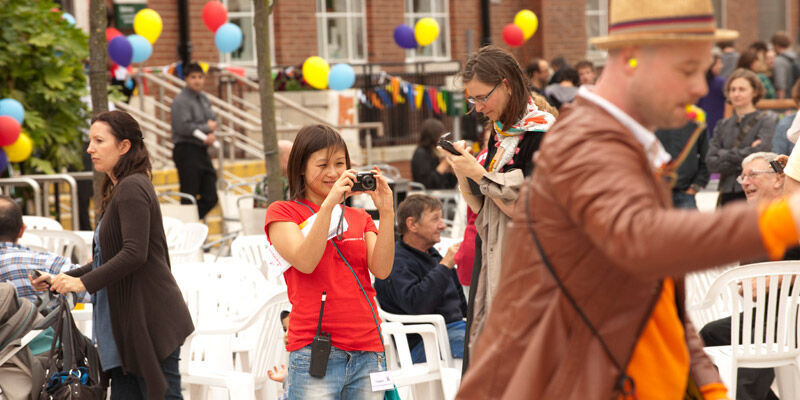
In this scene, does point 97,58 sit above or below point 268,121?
above

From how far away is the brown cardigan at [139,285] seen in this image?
169 inches

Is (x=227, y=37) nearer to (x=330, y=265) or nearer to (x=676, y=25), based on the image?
(x=330, y=265)

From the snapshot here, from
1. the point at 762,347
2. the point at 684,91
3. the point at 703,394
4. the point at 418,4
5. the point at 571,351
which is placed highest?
the point at 418,4

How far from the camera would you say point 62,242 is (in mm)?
A: 7074

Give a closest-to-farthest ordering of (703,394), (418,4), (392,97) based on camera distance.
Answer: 1. (703,394)
2. (392,97)
3. (418,4)

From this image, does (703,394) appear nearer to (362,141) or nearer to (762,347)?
(762,347)

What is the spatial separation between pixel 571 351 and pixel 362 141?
14737 mm

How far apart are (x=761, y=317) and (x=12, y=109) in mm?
6299

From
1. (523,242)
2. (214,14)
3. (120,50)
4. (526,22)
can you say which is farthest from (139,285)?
(526,22)

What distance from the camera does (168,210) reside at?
32.3ft

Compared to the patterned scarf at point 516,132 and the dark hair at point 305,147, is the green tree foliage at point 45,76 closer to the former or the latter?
the dark hair at point 305,147

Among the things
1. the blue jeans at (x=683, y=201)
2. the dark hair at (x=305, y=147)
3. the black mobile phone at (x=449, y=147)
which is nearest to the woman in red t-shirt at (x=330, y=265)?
the dark hair at (x=305, y=147)

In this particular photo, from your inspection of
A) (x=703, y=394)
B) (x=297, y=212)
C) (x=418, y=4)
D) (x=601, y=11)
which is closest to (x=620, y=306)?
(x=703, y=394)

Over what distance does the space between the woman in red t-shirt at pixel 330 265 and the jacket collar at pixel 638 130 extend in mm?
1649
